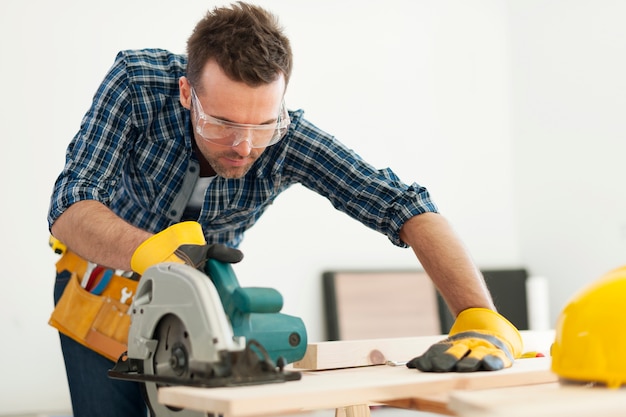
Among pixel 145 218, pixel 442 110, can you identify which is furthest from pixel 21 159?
pixel 442 110

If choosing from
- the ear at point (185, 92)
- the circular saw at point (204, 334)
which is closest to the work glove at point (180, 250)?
the circular saw at point (204, 334)

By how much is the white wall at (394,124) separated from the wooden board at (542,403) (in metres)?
3.28

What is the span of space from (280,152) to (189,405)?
1.13 metres

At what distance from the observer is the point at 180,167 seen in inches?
81.1

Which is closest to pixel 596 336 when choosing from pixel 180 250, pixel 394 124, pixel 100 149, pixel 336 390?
pixel 336 390

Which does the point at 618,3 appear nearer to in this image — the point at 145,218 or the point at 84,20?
the point at 84,20

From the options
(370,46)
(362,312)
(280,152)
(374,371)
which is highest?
(370,46)

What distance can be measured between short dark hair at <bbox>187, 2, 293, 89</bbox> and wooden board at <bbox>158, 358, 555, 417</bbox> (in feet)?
2.59

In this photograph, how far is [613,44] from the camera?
16.2 ft

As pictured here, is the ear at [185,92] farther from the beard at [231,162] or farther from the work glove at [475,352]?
the work glove at [475,352]

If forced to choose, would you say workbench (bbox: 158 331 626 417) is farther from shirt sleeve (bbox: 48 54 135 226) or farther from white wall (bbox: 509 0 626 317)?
white wall (bbox: 509 0 626 317)

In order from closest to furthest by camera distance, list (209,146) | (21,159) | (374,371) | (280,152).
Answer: (374,371)
(209,146)
(280,152)
(21,159)

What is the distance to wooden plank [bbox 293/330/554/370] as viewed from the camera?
5.04 feet

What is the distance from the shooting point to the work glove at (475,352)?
4.23ft
